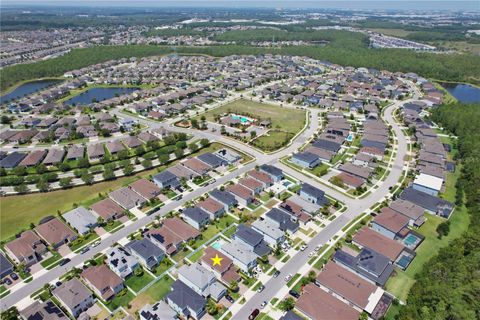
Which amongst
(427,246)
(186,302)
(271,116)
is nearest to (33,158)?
(186,302)

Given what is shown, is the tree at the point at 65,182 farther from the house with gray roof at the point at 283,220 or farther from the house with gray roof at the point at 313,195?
the house with gray roof at the point at 313,195

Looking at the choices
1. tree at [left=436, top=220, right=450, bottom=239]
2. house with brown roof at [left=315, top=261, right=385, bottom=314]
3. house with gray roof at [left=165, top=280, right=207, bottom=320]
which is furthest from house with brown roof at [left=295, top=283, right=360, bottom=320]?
tree at [left=436, top=220, right=450, bottom=239]

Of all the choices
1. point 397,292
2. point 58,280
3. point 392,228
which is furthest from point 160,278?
point 392,228

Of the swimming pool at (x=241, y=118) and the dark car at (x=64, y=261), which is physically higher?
the swimming pool at (x=241, y=118)

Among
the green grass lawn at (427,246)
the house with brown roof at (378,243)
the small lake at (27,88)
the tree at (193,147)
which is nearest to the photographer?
the green grass lawn at (427,246)

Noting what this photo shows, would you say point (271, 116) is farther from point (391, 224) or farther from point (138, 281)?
point (138, 281)

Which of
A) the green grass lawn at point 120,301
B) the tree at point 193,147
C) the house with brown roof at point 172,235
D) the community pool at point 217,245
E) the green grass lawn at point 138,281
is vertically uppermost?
the tree at point 193,147

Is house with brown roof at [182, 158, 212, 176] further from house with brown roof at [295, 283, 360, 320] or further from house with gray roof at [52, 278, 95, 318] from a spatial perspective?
house with brown roof at [295, 283, 360, 320]

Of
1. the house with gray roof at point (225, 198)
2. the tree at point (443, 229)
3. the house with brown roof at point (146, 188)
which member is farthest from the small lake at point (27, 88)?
the tree at point (443, 229)
